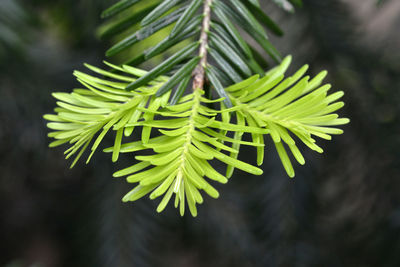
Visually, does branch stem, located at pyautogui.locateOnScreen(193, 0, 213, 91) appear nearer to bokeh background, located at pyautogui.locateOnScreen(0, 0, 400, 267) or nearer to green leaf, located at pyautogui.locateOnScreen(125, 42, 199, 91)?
green leaf, located at pyautogui.locateOnScreen(125, 42, 199, 91)

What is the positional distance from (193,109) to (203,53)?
0.24ft

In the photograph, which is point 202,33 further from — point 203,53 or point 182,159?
point 182,159

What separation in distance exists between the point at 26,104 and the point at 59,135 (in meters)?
0.55

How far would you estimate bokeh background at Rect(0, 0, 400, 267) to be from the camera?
67 cm

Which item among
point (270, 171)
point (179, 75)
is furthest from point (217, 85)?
point (270, 171)

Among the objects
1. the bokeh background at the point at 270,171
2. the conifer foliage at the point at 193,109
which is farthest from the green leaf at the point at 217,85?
the bokeh background at the point at 270,171

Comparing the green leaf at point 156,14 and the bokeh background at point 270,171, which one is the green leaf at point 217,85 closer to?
A: the green leaf at point 156,14

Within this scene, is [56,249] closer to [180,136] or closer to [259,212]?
[259,212]

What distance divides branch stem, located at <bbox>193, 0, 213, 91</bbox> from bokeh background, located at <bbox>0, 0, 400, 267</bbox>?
0.37 metres

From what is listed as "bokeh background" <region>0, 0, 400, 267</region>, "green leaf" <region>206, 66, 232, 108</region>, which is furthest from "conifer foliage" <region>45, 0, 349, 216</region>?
"bokeh background" <region>0, 0, 400, 267</region>

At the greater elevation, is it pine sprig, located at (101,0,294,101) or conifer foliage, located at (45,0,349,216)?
pine sprig, located at (101,0,294,101)

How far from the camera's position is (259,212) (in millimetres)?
807

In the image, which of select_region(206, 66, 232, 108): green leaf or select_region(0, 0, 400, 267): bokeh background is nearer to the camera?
select_region(206, 66, 232, 108): green leaf

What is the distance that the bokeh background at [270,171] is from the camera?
0.67 m
